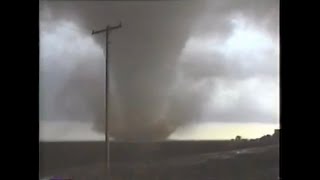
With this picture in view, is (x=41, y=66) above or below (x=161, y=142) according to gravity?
above

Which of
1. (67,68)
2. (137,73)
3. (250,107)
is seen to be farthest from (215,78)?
(67,68)

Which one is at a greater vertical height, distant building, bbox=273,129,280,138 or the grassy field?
distant building, bbox=273,129,280,138

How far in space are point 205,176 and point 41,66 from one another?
774 millimetres

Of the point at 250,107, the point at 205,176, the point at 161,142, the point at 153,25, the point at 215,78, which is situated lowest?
the point at 205,176

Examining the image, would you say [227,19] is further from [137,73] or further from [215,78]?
[137,73]

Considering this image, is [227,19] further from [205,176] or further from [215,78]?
[205,176]

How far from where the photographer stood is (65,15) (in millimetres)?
1917

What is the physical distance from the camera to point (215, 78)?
1.91 meters

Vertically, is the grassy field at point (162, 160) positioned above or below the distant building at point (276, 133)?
below

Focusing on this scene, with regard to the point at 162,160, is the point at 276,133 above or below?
above
